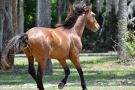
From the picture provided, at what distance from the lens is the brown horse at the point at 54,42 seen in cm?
1316

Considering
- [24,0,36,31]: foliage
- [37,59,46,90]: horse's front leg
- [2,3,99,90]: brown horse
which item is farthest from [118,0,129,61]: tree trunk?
[24,0,36,31]: foliage

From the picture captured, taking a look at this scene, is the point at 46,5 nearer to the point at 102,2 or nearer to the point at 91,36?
the point at 102,2

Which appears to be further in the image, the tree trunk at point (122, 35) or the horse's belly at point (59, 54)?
the tree trunk at point (122, 35)

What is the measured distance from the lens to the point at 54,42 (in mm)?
13656

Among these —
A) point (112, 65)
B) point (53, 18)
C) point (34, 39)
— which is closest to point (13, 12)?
point (112, 65)

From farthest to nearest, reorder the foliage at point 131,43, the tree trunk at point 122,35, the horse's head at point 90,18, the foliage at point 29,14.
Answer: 1. the foliage at point 29,14
2. the tree trunk at point 122,35
3. the foliage at point 131,43
4. the horse's head at point 90,18

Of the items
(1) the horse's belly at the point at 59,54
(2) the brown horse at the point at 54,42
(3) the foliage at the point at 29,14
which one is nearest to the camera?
(2) the brown horse at the point at 54,42

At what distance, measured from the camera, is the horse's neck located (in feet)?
49.0

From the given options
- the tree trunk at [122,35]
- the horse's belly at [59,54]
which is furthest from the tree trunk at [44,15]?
the horse's belly at [59,54]

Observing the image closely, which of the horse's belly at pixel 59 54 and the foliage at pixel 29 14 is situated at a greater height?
the horse's belly at pixel 59 54

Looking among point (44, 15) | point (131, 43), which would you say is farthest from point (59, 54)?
point (131, 43)

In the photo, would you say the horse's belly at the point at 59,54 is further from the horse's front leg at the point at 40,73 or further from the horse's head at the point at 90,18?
the horse's head at the point at 90,18

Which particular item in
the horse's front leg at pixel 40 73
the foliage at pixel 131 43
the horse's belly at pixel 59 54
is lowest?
the foliage at pixel 131 43

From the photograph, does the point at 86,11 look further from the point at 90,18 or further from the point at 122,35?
the point at 122,35
